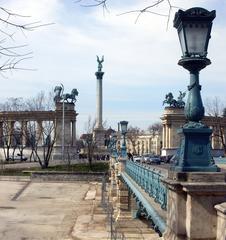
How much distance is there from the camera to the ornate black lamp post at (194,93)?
21.3ft

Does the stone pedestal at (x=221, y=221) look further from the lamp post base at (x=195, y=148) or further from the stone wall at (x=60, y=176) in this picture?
the stone wall at (x=60, y=176)

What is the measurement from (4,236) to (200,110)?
26801mm

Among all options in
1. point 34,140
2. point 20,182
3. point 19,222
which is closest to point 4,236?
point 19,222

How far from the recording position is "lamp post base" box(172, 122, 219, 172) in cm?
649

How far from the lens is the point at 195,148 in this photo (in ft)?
21.4

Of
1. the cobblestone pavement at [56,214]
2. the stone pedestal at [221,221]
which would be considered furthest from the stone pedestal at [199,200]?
the cobblestone pavement at [56,214]

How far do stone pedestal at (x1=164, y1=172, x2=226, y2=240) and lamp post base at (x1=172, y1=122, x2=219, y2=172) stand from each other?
0.58ft

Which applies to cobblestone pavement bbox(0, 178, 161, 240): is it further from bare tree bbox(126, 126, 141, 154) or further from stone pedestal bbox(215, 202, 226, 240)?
bare tree bbox(126, 126, 141, 154)

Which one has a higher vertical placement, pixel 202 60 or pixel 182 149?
pixel 202 60

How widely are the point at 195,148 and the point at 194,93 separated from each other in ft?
2.15

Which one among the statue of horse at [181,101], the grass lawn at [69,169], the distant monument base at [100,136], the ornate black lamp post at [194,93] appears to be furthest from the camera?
the distant monument base at [100,136]

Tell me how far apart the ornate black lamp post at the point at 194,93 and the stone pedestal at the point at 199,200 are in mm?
157

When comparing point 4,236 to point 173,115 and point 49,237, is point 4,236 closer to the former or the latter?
point 49,237

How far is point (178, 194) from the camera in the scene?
21.2ft
